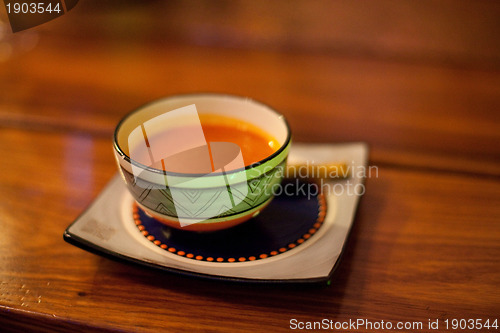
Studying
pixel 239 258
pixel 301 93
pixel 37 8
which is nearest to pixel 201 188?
pixel 239 258

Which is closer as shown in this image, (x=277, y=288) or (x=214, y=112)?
(x=277, y=288)

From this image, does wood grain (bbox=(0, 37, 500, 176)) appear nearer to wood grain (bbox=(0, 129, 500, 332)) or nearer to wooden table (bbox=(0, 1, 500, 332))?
wooden table (bbox=(0, 1, 500, 332))

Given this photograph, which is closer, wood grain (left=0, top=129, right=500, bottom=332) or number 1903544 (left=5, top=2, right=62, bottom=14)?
wood grain (left=0, top=129, right=500, bottom=332)

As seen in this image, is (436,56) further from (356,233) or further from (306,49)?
(356,233)

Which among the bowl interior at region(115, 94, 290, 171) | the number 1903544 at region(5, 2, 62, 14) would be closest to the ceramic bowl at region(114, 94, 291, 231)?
the bowl interior at region(115, 94, 290, 171)

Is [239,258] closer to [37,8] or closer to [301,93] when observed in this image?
[37,8]

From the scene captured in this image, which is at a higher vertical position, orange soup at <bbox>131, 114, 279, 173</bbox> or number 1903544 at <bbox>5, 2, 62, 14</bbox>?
number 1903544 at <bbox>5, 2, 62, 14</bbox>
